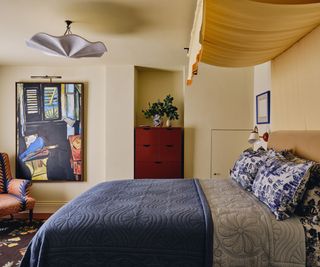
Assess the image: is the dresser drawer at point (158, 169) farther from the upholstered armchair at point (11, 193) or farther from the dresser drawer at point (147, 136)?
the upholstered armchair at point (11, 193)

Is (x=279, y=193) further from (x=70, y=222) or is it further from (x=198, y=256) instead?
(x=70, y=222)

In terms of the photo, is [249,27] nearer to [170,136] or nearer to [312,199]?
[312,199]

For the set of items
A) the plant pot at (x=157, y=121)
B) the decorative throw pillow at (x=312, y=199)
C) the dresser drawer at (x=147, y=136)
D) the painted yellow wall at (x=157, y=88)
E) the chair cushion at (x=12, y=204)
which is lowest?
the chair cushion at (x=12, y=204)

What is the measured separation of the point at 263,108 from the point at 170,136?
4.39 feet

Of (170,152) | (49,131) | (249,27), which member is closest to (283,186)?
(249,27)

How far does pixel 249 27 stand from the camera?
76.3 inches

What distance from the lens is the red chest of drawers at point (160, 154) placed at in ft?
13.7

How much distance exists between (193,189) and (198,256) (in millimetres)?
869

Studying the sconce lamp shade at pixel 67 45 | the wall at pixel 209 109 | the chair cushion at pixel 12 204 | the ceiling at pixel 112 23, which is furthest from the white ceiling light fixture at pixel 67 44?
the chair cushion at pixel 12 204

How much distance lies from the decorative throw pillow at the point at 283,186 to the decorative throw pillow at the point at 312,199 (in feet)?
0.16

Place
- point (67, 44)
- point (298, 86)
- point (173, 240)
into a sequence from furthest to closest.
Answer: point (67, 44) → point (298, 86) → point (173, 240)

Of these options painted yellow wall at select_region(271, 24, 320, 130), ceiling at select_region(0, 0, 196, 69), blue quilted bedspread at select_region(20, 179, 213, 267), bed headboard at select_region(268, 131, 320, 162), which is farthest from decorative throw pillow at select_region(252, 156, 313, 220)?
ceiling at select_region(0, 0, 196, 69)

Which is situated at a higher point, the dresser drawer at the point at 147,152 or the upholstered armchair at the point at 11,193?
the dresser drawer at the point at 147,152

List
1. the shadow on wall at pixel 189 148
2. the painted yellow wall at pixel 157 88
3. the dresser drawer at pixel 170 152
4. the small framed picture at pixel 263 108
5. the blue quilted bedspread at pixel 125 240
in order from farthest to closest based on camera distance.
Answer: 1. the painted yellow wall at pixel 157 88
2. the shadow on wall at pixel 189 148
3. the dresser drawer at pixel 170 152
4. the small framed picture at pixel 263 108
5. the blue quilted bedspread at pixel 125 240
